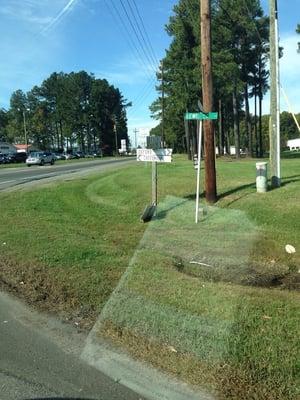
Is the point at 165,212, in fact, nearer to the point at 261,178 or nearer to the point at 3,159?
the point at 261,178

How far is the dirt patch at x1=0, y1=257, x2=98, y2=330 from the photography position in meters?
6.31

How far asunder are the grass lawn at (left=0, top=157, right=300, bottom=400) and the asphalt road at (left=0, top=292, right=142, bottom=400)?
1.38 ft

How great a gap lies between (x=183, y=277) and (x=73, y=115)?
122879mm

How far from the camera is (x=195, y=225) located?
1191 centimetres

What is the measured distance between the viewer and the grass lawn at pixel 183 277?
4828mm

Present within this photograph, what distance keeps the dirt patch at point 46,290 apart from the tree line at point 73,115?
119m

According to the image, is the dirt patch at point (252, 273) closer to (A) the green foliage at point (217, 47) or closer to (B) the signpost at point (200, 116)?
(B) the signpost at point (200, 116)

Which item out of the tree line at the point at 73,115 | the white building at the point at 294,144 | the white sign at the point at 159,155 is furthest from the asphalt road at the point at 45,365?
the white building at the point at 294,144

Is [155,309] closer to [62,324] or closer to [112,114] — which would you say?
[62,324]

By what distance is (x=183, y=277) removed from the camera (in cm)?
767

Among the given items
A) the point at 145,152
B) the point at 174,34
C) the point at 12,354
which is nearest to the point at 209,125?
the point at 145,152

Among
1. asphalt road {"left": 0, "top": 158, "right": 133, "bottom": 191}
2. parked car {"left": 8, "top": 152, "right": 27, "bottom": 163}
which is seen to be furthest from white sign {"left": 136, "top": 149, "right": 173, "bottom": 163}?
parked car {"left": 8, "top": 152, "right": 27, "bottom": 163}

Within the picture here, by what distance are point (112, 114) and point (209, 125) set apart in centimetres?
11923

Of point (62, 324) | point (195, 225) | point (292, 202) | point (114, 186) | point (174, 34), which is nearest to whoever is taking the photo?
point (62, 324)
